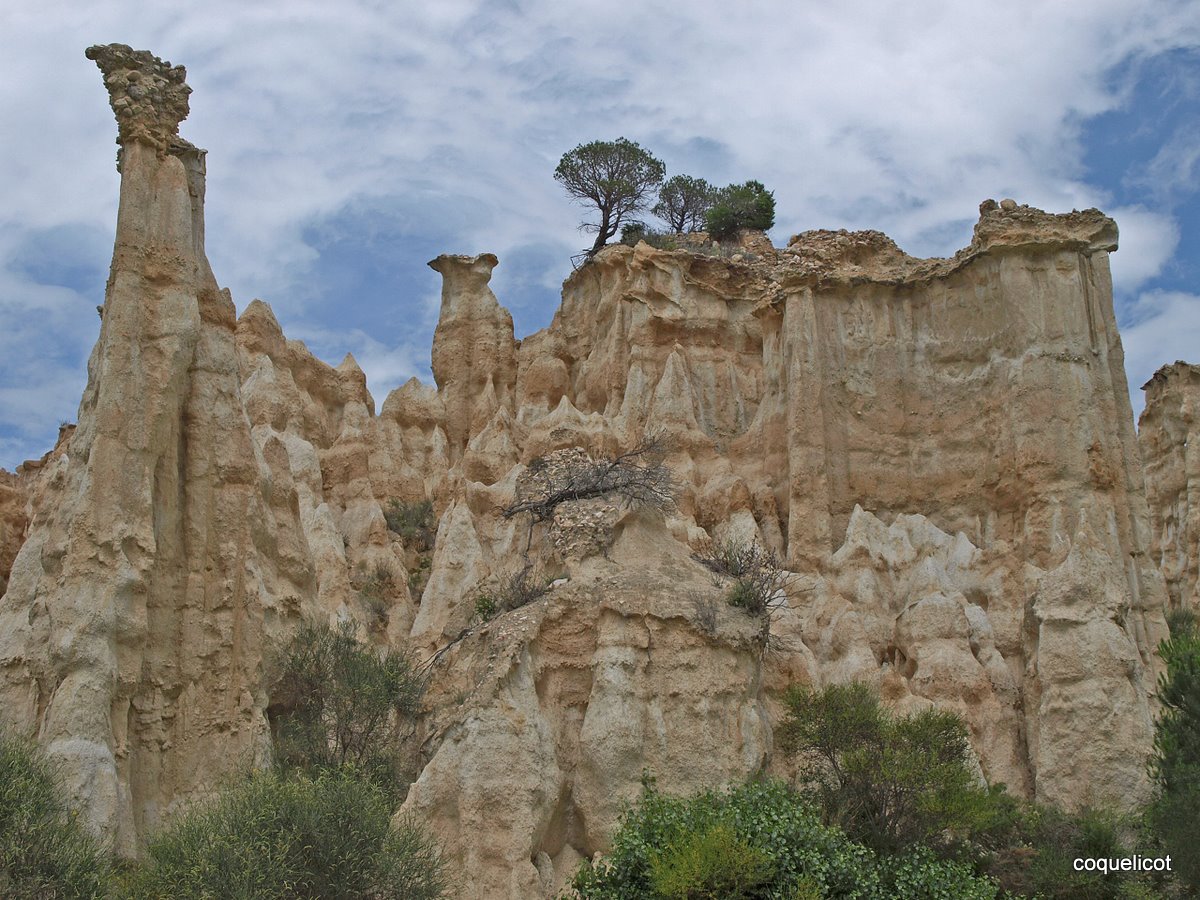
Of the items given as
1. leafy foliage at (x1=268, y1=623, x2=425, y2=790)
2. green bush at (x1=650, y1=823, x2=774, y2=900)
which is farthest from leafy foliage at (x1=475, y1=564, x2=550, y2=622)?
green bush at (x1=650, y1=823, x2=774, y2=900)

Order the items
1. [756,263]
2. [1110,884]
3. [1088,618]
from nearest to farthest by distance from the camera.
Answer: [1110,884], [1088,618], [756,263]

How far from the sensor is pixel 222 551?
23.9m

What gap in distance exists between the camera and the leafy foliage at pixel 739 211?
177 ft

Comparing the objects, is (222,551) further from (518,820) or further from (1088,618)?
(1088,618)

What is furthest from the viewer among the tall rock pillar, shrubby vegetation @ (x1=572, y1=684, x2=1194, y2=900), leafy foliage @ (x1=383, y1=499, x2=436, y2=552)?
leafy foliage @ (x1=383, y1=499, x2=436, y2=552)

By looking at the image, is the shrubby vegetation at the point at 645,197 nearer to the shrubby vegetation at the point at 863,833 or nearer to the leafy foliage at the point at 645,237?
the leafy foliage at the point at 645,237

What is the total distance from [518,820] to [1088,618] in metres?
14.0

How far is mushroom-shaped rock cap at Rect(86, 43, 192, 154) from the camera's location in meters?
25.1

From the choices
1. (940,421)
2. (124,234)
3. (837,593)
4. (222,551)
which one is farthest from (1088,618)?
(124,234)

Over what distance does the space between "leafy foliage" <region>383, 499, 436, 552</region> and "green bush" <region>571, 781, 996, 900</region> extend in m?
20.7

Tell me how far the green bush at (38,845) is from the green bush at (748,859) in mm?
5886

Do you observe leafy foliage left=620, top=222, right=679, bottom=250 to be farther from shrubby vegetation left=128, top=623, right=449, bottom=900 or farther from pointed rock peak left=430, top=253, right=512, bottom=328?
shrubby vegetation left=128, top=623, right=449, bottom=900

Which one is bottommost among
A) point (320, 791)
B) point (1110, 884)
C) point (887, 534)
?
point (1110, 884)

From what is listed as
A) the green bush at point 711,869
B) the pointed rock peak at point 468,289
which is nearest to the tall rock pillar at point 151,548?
the green bush at point 711,869
